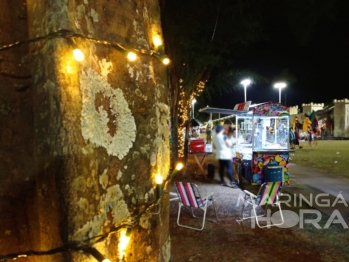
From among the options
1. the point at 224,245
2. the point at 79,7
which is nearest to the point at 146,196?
the point at 79,7

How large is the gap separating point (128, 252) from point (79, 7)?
1237 millimetres

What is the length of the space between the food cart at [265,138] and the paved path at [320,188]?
66 cm

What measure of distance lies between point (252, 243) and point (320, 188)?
17.0ft

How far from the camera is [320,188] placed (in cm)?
1024

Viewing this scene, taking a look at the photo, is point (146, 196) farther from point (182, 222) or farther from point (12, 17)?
point (182, 222)

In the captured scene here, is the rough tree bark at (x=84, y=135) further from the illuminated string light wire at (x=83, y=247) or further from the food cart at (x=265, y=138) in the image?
the food cart at (x=265, y=138)

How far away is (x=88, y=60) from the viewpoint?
1.73 m

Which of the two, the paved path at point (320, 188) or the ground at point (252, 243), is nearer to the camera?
the ground at point (252, 243)

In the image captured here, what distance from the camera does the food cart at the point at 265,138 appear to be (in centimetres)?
1012

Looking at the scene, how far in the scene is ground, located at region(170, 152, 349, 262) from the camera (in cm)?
535

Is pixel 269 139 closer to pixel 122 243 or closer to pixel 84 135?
pixel 122 243

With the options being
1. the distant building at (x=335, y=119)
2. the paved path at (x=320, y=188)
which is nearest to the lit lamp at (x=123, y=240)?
the paved path at (x=320, y=188)

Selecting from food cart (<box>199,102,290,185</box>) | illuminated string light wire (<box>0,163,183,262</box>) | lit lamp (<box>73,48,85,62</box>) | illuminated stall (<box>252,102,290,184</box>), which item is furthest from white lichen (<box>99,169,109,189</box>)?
illuminated stall (<box>252,102,290,184</box>)

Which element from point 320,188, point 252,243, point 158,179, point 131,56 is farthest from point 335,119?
point 131,56
